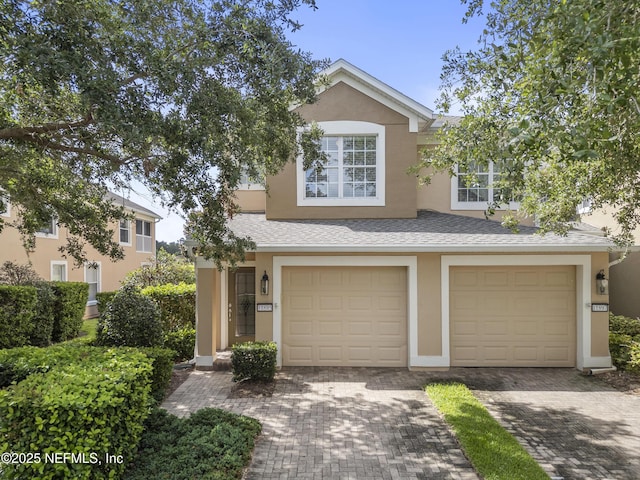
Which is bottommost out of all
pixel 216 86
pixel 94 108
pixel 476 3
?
pixel 94 108

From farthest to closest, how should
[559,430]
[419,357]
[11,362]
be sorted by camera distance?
1. [419,357]
2. [559,430]
3. [11,362]

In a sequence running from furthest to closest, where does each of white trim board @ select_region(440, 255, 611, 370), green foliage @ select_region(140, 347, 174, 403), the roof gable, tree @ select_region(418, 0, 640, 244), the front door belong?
the front door → the roof gable → white trim board @ select_region(440, 255, 611, 370) → green foliage @ select_region(140, 347, 174, 403) → tree @ select_region(418, 0, 640, 244)

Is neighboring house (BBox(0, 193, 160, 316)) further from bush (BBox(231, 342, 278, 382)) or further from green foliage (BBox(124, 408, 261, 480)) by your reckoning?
green foliage (BBox(124, 408, 261, 480))

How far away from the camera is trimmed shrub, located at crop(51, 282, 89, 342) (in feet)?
44.7

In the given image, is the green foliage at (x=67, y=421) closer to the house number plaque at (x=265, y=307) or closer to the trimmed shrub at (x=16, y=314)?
the house number plaque at (x=265, y=307)

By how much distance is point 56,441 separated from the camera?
391 cm

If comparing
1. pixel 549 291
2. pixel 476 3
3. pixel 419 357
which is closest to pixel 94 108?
pixel 476 3

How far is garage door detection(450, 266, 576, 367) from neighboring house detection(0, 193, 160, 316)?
9.38 m

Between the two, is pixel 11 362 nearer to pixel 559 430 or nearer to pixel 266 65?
pixel 266 65

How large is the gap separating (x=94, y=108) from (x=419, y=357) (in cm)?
819

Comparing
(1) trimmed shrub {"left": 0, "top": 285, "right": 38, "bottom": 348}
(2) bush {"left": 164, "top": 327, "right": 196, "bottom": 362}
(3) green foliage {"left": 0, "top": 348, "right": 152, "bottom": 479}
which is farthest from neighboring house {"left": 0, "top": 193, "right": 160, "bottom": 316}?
(3) green foliage {"left": 0, "top": 348, "right": 152, "bottom": 479}

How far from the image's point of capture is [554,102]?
400 cm

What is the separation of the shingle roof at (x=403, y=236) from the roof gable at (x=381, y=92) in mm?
2820

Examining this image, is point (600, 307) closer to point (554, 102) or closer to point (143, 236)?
Answer: point (554, 102)
